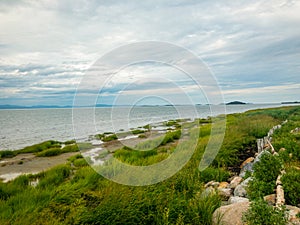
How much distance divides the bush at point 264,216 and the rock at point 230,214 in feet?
1.00

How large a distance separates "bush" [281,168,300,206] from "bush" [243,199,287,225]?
1056 millimetres

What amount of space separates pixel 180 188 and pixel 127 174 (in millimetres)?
1332

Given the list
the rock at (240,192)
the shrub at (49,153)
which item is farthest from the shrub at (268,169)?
the shrub at (49,153)

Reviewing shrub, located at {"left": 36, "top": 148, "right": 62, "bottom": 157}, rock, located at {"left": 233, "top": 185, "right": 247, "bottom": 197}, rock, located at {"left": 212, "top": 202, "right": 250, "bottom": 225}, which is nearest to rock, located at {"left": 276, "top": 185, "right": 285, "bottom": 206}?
rock, located at {"left": 212, "top": 202, "right": 250, "bottom": 225}

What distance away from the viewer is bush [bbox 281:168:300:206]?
411cm

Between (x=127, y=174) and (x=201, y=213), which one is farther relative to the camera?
(x=127, y=174)

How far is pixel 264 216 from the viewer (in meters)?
3.17

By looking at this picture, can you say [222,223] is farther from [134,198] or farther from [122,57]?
[122,57]

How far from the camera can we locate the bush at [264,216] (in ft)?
10.1

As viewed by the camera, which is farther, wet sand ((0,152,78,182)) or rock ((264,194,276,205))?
wet sand ((0,152,78,182))

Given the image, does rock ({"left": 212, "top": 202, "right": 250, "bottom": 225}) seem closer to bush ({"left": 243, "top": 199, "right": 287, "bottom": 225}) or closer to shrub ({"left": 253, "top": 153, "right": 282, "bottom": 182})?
bush ({"left": 243, "top": 199, "right": 287, "bottom": 225})

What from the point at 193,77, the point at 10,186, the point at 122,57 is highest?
the point at 122,57

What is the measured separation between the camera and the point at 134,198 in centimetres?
403

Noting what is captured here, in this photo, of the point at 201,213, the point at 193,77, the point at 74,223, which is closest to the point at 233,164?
the point at 193,77
